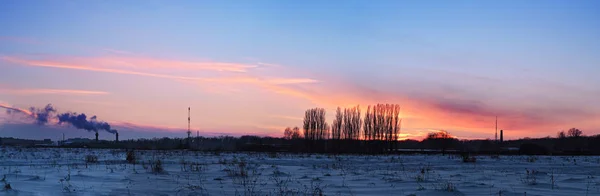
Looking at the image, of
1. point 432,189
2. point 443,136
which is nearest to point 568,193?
point 432,189

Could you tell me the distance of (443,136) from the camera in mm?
75688

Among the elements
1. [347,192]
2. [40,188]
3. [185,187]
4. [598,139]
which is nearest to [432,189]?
[347,192]

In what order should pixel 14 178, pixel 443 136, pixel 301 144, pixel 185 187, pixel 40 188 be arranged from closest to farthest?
pixel 40 188, pixel 185 187, pixel 14 178, pixel 443 136, pixel 301 144

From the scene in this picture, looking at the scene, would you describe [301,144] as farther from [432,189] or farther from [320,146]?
[432,189]

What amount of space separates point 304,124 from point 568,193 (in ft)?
242

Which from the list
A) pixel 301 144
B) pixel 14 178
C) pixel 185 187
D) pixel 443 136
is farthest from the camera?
pixel 301 144

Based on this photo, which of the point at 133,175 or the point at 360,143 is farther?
the point at 360,143

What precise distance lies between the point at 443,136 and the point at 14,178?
6871 cm

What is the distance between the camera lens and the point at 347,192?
11.4 meters

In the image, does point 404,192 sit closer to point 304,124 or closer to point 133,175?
point 133,175

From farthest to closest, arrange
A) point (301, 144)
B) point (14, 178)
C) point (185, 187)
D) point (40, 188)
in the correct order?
point (301, 144), point (14, 178), point (185, 187), point (40, 188)

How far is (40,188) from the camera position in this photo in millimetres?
10766

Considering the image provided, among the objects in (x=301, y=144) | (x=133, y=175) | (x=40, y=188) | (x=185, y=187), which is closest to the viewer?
(x=40, y=188)

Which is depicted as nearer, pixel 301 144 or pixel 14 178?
pixel 14 178
